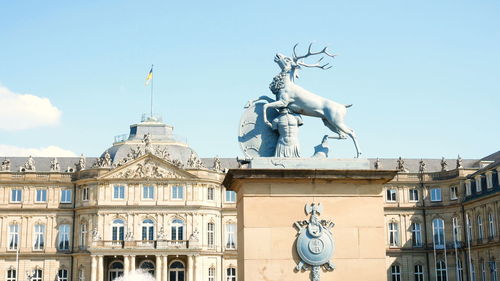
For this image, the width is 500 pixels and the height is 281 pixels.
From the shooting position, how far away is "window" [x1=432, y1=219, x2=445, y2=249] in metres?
70.0

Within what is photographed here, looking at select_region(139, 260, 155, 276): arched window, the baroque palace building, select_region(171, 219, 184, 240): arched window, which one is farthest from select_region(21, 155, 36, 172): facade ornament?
select_region(171, 219, 184, 240): arched window

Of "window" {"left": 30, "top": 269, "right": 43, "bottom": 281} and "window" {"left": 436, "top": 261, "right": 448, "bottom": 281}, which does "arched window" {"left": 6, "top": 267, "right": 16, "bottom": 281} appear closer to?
"window" {"left": 30, "top": 269, "right": 43, "bottom": 281}

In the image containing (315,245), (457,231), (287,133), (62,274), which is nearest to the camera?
(315,245)

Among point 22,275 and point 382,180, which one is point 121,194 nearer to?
point 22,275

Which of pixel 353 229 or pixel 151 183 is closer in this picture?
pixel 353 229

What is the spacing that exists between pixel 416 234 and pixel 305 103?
6064 cm

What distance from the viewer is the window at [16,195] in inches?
2630

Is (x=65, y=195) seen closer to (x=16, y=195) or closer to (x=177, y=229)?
(x=16, y=195)

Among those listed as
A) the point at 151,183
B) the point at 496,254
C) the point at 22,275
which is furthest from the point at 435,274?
the point at 22,275

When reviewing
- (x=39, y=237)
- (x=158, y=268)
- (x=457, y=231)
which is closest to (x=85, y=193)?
(x=39, y=237)

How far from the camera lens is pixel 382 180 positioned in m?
13.2

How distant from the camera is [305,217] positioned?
12945 mm

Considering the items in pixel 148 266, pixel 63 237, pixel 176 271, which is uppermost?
pixel 63 237

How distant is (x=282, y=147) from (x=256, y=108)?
1.04 meters
